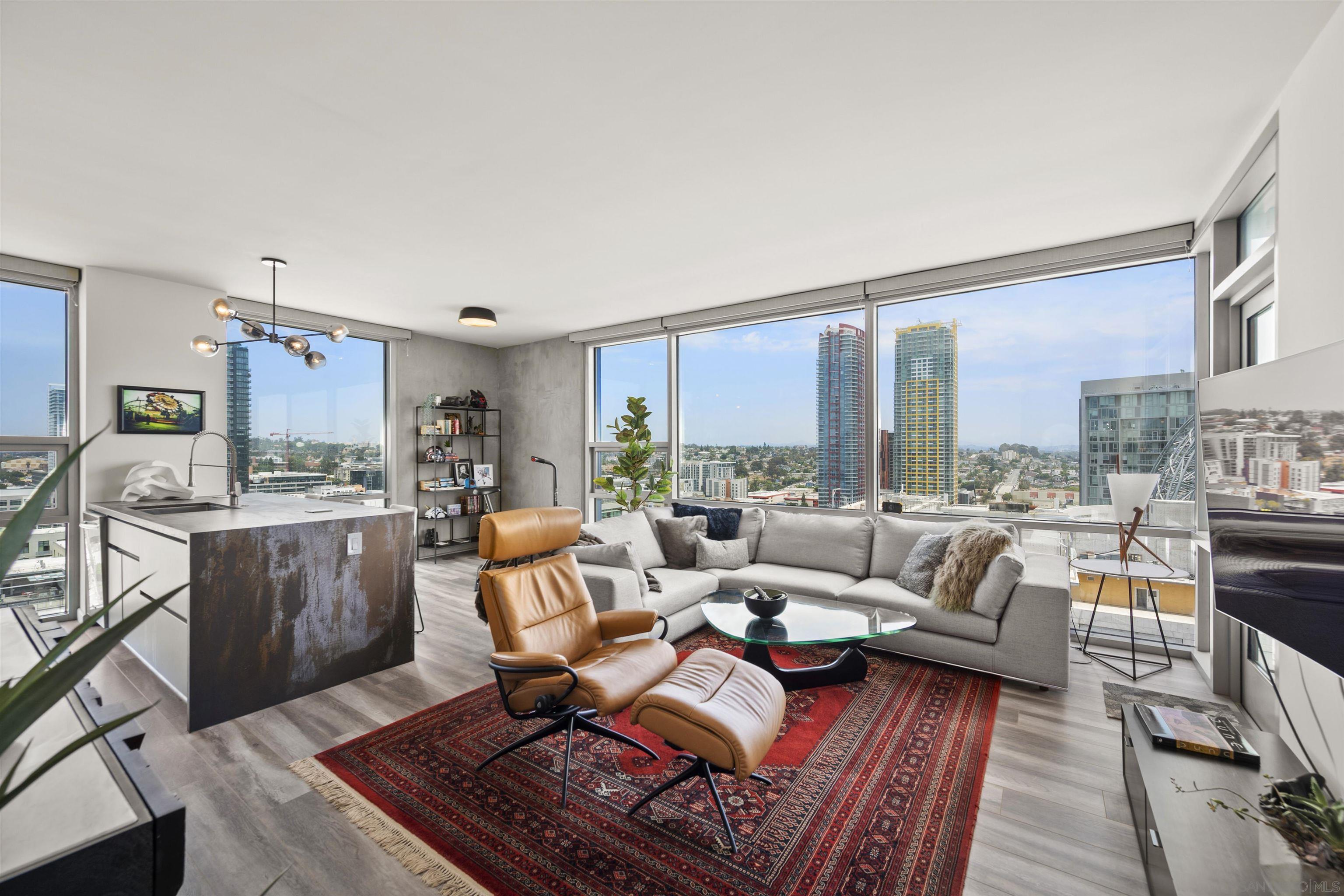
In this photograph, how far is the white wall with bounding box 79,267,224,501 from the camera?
4145mm

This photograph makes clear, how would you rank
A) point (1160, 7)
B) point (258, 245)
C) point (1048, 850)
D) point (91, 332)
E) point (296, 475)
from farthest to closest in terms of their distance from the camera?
point (296, 475)
point (91, 332)
point (258, 245)
point (1048, 850)
point (1160, 7)

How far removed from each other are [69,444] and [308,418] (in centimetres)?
169

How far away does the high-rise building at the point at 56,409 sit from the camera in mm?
4281

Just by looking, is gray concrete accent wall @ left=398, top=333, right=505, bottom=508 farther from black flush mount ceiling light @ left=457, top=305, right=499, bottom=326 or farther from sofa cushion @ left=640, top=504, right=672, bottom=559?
sofa cushion @ left=640, top=504, right=672, bottom=559

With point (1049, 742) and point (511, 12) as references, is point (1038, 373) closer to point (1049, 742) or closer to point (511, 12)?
point (1049, 742)

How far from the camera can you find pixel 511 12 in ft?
6.03

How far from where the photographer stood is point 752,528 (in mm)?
4766

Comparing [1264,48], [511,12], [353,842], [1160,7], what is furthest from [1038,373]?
[353,842]

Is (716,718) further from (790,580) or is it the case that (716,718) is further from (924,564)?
(924,564)

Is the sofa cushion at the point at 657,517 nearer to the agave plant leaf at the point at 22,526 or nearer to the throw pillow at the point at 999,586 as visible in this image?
the throw pillow at the point at 999,586

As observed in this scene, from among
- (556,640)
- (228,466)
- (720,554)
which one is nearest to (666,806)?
(556,640)

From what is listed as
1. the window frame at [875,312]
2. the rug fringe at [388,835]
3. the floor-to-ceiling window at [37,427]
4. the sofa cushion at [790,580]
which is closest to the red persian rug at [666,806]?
the rug fringe at [388,835]

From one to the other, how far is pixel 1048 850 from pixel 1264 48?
2.75 meters

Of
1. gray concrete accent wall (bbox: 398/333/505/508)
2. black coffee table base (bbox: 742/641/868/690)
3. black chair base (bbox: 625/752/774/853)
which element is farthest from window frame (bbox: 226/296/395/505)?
black chair base (bbox: 625/752/774/853)
